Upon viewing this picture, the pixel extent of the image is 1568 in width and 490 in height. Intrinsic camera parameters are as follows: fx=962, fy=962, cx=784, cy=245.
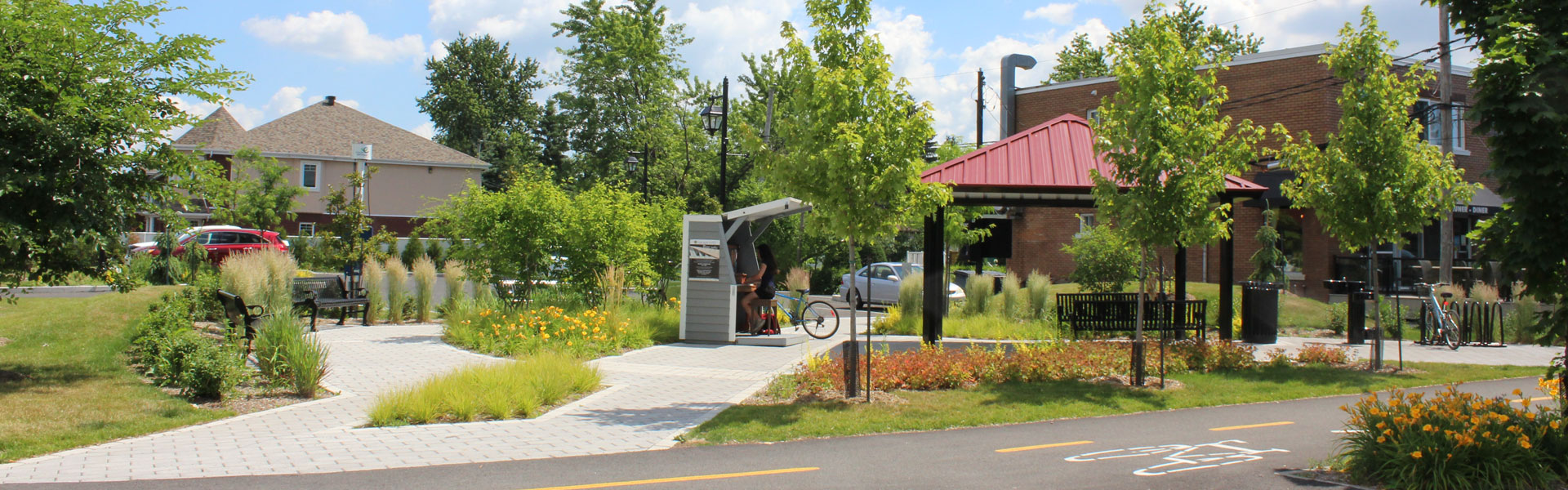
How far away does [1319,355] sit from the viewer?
13109 millimetres

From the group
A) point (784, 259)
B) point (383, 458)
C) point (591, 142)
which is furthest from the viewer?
point (591, 142)

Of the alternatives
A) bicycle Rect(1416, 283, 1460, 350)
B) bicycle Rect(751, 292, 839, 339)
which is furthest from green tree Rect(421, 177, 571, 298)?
bicycle Rect(1416, 283, 1460, 350)

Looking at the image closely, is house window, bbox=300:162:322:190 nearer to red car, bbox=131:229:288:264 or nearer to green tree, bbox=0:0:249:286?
red car, bbox=131:229:288:264

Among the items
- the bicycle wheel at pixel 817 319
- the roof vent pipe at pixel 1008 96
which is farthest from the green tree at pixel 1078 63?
the bicycle wheel at pixel 817 319

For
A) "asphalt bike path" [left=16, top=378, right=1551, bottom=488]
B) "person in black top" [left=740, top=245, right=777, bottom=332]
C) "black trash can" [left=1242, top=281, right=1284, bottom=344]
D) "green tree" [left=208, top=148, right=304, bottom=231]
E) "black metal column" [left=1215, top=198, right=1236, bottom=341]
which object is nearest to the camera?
"asphalt bike path" [left=16, top=378, right=1551, bottom=488]

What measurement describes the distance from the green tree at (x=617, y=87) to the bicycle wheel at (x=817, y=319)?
29.8m

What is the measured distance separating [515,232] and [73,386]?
7.21 meters

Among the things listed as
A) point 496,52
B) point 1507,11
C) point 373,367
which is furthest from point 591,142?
point 1507,11

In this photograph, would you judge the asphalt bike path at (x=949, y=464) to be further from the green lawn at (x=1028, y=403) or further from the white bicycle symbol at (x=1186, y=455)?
the green lawn at (x=1028, y=403)

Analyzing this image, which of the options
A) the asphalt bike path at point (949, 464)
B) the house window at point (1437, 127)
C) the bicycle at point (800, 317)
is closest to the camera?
the asphalt bike path at point (949, 464)

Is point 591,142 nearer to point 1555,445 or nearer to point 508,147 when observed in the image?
point 508,147

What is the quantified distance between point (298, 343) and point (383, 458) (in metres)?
3.55

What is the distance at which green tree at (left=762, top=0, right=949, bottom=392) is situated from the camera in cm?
926

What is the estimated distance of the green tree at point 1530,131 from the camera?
617cm
